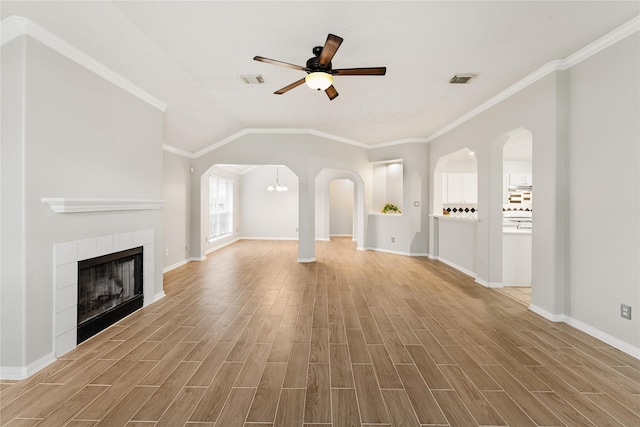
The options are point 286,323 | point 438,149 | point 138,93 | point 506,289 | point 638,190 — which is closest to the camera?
point 638,190

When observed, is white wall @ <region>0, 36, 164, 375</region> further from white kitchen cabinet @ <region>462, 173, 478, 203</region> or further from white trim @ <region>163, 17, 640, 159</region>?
white kitchen cabinet @ <region>462, 173, 478, 203</region>

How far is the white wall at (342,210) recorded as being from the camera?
36.7 ft

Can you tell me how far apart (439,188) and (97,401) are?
22.3 feet

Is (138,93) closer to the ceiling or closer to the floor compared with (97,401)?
closer to the ceiling

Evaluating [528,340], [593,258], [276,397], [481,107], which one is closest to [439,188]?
[481,107]

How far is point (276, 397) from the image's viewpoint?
6.26 feet

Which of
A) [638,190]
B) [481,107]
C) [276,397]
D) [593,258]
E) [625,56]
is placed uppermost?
[481,107]

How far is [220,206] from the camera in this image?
882 cm

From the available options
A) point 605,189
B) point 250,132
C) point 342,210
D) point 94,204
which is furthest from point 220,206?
point 605,189

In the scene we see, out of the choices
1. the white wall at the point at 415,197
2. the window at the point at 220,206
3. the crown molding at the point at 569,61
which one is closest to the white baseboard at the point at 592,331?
the crown molding at the point at 569,61

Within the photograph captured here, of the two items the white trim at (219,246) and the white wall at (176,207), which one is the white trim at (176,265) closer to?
the white wall at (176,207)

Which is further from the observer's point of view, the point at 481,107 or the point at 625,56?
the point at 481,107

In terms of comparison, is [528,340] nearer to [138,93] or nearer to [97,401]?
[97,401]

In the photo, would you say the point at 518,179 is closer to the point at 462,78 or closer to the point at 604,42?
the point at 462,78
